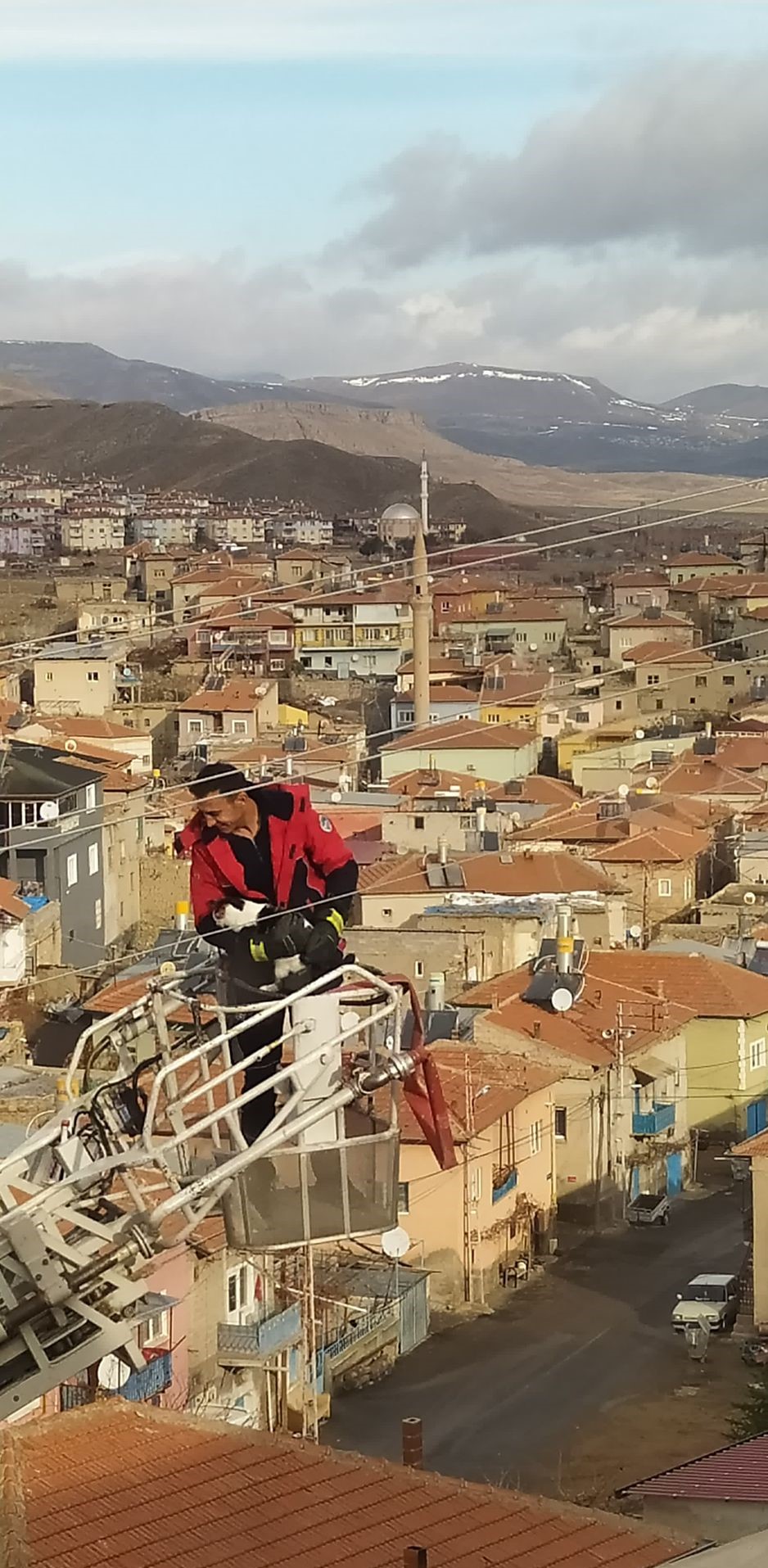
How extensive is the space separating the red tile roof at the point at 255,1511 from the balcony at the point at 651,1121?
1089cm

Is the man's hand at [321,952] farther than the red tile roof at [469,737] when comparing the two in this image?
No

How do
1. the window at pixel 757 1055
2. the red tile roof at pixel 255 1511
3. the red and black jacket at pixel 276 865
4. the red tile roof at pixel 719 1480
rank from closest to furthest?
the red and black jacket at pixel 276 865 → the red tile roof at pixel 255 1511 → the red tile roof at pixel 719 1480 → the window at pixel 757 1055

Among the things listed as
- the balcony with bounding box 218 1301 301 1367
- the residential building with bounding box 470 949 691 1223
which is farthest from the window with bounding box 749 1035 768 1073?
the balcony with bounding box 218 1301 301 1367

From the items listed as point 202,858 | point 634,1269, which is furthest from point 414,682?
point 202,858

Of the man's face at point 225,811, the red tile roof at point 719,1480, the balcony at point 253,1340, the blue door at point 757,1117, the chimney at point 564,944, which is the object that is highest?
the man's face at point 225,811

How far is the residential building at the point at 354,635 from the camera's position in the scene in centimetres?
5156

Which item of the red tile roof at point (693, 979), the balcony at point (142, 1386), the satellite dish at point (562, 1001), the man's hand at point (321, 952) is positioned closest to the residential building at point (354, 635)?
the red tile roof at point (693, 979)

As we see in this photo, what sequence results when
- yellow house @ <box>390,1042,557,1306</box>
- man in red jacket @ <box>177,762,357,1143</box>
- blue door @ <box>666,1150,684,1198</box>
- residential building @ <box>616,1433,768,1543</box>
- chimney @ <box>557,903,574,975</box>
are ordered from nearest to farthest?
man in red jacket @ <box>177,762,357,1143</box>
residential building @ <box>616,1433,768,1543</box>
yellow house @ <box>390,1042,557,1306</box>
blue door @ <box>666,1150,684,1198</box>
chimney @ <box>557,903,574,975</box>

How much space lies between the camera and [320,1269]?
49.3 ft

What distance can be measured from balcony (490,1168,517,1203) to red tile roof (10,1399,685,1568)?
8369 mm

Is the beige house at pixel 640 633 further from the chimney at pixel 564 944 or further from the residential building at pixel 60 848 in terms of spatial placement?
the chimney at pixel 564 944

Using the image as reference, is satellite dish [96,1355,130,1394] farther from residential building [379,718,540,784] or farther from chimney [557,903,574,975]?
residential building [379,718,540,784]

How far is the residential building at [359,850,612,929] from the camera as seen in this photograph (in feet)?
80.3

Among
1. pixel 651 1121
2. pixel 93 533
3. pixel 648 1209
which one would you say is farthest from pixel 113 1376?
pixel 93 533
